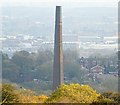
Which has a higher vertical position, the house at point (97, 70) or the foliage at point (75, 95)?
the foliage at point (75, 95)

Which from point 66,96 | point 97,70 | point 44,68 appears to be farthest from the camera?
point 44,68

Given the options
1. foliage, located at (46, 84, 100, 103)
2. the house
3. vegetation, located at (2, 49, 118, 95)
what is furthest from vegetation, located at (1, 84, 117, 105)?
the house

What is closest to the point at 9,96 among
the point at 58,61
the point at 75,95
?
the point at 75,95

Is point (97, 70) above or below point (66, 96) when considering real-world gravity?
below

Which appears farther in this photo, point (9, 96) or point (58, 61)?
point (58, 61)

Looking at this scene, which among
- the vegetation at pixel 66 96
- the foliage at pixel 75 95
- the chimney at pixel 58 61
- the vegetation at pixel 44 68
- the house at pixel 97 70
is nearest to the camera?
the vegetation at pixel 66 96

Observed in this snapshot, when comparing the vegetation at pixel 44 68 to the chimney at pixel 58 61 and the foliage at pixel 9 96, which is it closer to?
the chimney at pixel 58 61

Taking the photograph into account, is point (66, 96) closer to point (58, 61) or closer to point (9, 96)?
point (9, 96)

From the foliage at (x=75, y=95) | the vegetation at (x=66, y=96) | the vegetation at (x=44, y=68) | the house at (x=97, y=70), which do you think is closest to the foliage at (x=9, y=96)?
the vegetation at (x=66, y=96)

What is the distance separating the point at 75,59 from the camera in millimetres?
21188

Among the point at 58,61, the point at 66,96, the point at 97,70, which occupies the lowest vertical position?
the point at 97,70

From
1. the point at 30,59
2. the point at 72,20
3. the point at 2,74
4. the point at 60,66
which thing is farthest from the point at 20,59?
the point at 60,66

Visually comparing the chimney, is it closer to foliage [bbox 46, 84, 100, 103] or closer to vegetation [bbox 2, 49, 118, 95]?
vegetation [bbox 2, 49, 118, 95]

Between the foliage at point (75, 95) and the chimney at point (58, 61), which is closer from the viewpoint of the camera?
the foliage at point (75, 95)
